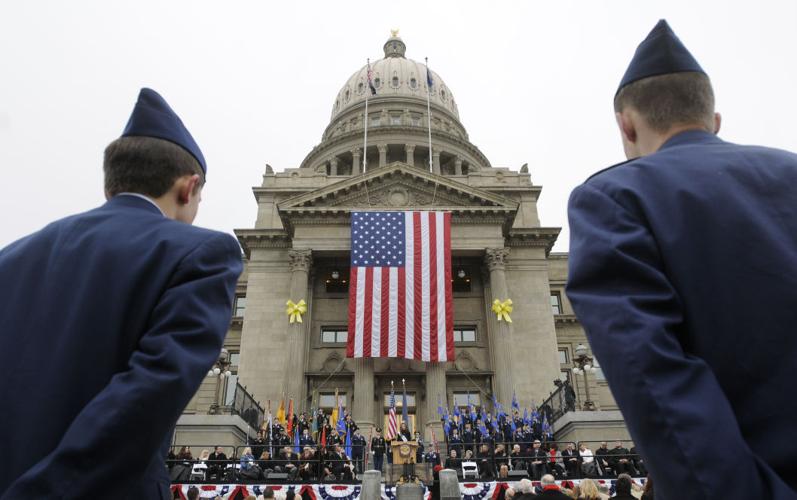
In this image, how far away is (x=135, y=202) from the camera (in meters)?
2.96

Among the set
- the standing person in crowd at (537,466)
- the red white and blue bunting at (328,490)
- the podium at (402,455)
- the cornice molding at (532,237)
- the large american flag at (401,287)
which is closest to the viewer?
the red white and blue bunting at (328,490)

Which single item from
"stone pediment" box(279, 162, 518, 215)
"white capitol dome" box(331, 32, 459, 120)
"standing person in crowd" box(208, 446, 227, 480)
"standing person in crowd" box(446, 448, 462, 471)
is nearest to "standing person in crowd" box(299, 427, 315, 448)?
"standing person in crowd" box(208, 446, 227, 480)

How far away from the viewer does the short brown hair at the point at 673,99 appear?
2684mm

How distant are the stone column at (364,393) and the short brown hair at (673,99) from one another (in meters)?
31.5

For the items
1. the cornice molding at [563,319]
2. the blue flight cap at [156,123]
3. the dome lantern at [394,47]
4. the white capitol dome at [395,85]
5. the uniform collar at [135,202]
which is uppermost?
the dome lantern at [394,47]

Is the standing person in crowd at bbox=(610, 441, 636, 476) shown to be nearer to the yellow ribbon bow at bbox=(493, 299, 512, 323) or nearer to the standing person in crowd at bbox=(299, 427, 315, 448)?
the standing person in crowd at bbox=(299, 427, 315, 448)

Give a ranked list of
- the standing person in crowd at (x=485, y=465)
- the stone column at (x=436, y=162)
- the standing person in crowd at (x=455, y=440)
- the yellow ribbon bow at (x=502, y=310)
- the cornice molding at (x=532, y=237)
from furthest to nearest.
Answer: the stone column at (x=436, y=162) < the cornice molding at (x=532, y=237) < the yellow ribbon bow at (x=502, y=310) < the standing person in crowd at (x=455, y=440) < the standing person in crowd at (x=485, y=465)

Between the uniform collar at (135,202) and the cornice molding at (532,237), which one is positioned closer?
the uniform collar at (135,202)

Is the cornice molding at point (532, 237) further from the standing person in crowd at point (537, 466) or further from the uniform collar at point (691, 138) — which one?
the uniform collar at point (691, 138)

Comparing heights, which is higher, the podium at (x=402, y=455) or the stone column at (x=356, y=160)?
the stone column at (x=356, y=160)

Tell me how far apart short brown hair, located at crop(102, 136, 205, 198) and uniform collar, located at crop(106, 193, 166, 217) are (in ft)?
0.15

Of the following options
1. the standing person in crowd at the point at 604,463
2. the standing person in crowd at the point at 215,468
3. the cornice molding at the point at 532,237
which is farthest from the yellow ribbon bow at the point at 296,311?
the standing person in crowd at the point at 604,463

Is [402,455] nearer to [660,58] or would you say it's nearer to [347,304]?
[347,304]

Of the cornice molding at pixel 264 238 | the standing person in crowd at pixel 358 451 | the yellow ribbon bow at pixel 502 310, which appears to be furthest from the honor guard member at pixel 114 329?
the cornice molding at pixel 264 238
